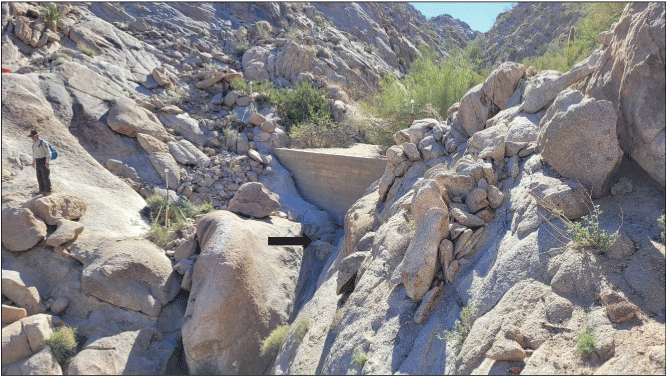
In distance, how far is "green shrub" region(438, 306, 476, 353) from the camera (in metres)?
4.22

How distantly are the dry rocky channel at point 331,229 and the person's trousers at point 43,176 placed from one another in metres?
0.33

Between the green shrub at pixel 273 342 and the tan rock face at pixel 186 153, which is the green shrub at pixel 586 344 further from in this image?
the tan rock face at pixel 186 153

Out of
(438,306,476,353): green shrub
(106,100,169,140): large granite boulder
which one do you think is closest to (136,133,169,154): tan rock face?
(106,100,169,140): large granite boulder

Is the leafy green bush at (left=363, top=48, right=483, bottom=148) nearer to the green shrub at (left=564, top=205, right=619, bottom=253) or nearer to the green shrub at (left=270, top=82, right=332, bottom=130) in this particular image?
the green shrub at (left=270, top=82, right=332, bottom=130)

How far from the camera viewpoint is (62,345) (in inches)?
255

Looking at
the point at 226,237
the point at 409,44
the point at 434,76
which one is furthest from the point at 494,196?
the point at 409,44

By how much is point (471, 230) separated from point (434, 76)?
6974 millimetres

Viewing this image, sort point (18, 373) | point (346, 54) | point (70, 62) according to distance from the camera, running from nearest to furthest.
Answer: point (18, 373), point (70, 62), point (346, 54)

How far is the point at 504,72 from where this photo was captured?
7398 mm

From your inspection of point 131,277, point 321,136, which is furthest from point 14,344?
point 321,136

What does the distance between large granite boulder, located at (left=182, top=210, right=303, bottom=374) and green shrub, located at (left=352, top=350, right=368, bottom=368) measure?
7.39 ft

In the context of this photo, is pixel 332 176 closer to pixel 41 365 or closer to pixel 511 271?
pixel 41 365

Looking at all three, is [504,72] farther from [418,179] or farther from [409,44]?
[409,44]

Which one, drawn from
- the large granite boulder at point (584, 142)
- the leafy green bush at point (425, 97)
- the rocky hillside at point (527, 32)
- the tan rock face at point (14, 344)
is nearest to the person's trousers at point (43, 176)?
the tan rock face at point (14, 344)
